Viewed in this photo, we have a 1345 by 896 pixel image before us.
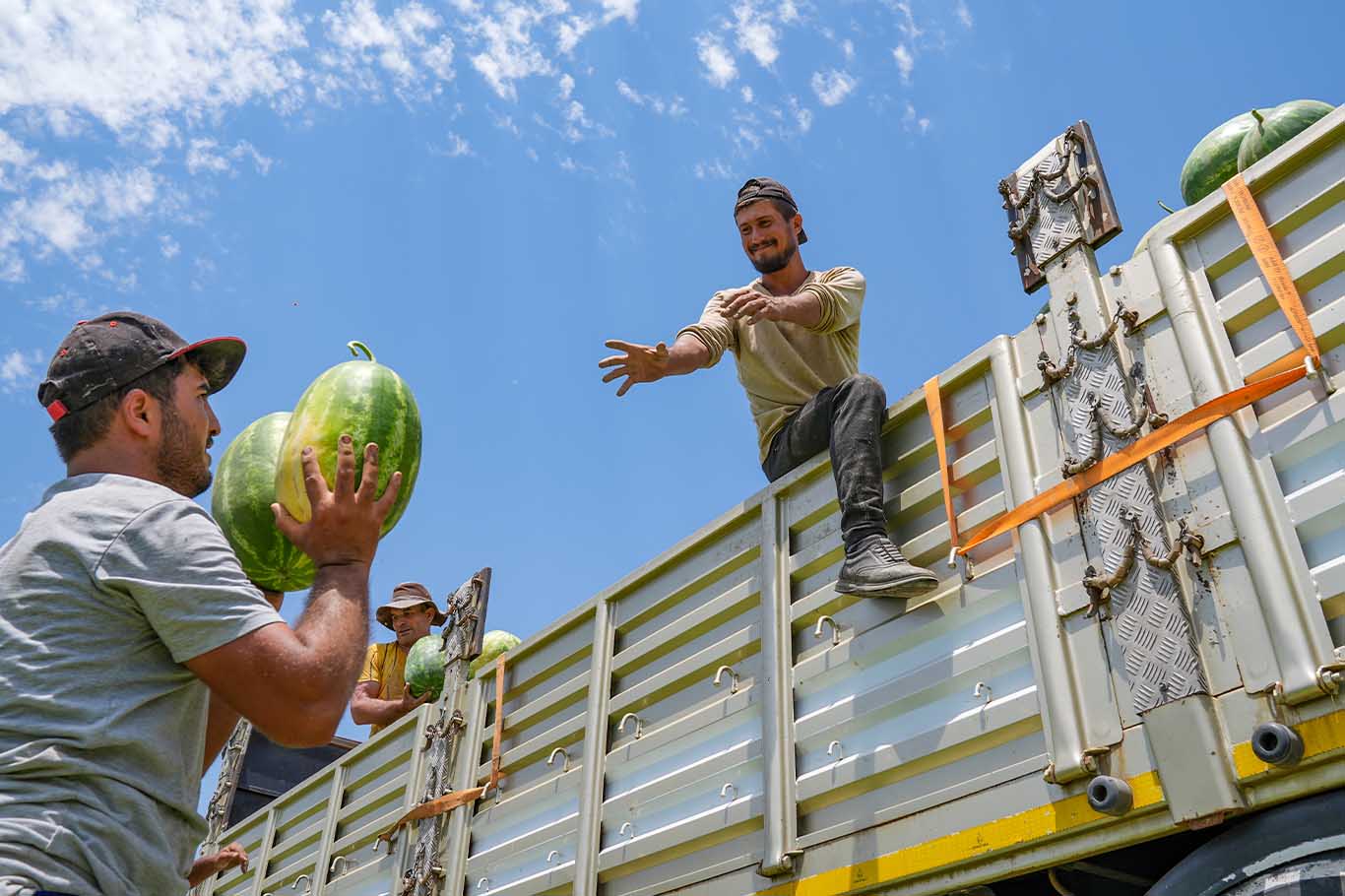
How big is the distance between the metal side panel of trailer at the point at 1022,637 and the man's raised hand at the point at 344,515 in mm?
1725

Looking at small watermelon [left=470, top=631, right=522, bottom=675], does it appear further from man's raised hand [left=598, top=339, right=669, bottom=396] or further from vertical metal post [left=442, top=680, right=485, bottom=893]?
man's raised hand [left=598, top=339, right=669, bottom=396]

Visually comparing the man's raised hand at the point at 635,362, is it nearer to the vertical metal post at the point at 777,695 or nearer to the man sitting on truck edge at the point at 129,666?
the vertical metal post at the point at 777,695

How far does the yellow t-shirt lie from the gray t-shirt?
21.2 ft

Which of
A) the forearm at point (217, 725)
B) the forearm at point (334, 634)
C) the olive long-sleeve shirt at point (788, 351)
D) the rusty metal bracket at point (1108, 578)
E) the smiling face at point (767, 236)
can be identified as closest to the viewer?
the forearm at point (334, 634)

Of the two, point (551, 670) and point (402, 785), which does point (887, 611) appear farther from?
point (402, 785)

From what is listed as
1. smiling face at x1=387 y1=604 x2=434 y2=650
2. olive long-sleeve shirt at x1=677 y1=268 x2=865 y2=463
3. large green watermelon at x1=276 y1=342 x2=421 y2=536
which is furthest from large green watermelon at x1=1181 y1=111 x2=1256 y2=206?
smiling face at x1=387 y1=604 x2=434 y2=650

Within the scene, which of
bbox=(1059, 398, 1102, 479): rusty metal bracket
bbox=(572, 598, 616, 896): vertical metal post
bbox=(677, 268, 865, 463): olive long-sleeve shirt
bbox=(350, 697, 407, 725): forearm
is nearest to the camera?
bbox=(1059, 398, 1102, 479): rusty metal bracket

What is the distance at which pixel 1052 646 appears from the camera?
9.43 ft

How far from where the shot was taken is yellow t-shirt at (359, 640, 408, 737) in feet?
27.2

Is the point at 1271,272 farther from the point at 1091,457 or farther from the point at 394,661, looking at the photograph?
the point at 394,661

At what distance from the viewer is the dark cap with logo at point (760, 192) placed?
4875mm

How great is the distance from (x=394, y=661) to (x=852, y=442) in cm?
569

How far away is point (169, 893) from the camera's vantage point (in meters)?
1.84

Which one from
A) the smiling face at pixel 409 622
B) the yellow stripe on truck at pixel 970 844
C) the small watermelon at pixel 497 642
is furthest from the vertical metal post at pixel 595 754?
the smiling face at pixel 409 622
